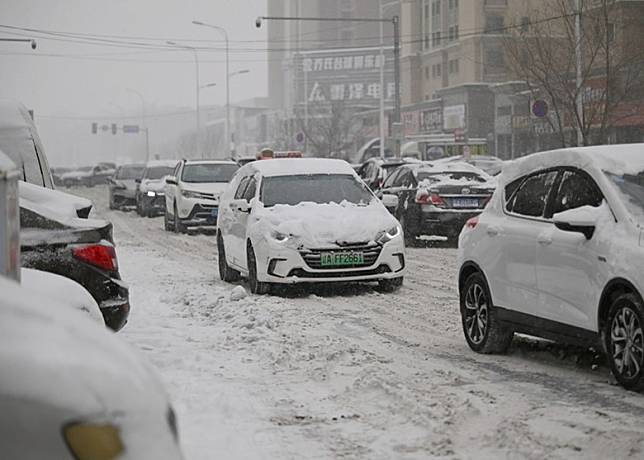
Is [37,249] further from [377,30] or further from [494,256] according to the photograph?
[377,30]

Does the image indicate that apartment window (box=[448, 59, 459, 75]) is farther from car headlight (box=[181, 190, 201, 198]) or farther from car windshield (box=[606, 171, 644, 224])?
car windshield (box=[606, 171, 644, 224])

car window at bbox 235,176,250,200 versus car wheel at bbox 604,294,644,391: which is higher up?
car window at bbox 235,176,250,200

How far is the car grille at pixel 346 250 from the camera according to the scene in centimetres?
1350

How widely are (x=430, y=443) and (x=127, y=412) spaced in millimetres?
3318

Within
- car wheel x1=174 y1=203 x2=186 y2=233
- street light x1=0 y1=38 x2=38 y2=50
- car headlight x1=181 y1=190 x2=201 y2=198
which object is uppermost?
street light x1=0 y1=38 x2=38 y2=50

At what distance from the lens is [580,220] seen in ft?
25.9

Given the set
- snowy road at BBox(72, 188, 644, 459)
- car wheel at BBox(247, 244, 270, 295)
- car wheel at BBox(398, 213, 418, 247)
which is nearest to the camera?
snowy road at BBox(72, 188, 644, 459)

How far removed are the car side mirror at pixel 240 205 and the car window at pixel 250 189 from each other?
98mm

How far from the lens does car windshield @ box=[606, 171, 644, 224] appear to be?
7695 mm

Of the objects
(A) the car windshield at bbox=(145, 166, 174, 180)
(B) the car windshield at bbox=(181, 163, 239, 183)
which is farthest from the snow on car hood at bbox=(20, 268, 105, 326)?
(A) the car windshield at bbox=(145, 166, 174, 180)

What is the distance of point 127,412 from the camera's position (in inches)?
120

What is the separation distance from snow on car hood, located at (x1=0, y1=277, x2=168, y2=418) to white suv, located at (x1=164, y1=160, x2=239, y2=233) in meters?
23.4

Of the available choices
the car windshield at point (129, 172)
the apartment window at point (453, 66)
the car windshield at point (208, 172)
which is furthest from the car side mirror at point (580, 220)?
the apartment window at point (453, 66)

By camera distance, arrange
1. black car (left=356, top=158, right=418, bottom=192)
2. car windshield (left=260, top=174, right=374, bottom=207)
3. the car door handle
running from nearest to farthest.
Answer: the car door handle
car windshield (left=260, top=174, right=374, bottom=207)
black car (left=356, top=158, right=418, bottom=192)
